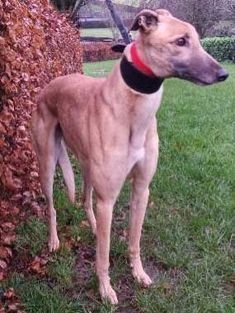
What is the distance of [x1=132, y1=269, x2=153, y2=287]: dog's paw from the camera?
380 cm

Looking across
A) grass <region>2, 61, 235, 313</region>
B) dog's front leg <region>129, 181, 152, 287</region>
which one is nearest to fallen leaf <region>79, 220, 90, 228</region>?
grass <region>2, 61, 235, 313</region>

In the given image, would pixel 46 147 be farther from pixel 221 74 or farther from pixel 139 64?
pixel 221 74

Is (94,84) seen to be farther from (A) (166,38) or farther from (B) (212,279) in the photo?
(B) (212,279)

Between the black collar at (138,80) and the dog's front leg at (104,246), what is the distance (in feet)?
2.51

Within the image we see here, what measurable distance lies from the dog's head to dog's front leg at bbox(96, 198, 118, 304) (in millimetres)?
934

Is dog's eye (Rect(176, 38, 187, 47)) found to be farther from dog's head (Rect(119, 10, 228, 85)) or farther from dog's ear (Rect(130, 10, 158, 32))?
dog's ear (Rect(130, 10, 158, 32))

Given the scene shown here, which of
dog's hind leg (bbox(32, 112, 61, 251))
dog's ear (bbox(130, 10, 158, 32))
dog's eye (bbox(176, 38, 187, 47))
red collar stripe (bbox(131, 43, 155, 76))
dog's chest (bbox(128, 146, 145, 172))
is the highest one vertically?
dog's ear (bbox(130, 10, 158, 32))

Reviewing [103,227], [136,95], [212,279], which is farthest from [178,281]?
[136,95]

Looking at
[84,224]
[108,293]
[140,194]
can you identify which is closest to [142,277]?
[108,293]

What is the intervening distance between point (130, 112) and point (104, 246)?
921 millimetres

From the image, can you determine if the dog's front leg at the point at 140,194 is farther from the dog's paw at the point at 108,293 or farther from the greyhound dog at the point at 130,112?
the dog's paw at the point at 108,293

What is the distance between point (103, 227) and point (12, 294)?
780 millimetres

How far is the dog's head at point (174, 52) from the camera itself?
119 inches

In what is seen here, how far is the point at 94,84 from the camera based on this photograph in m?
3.87
